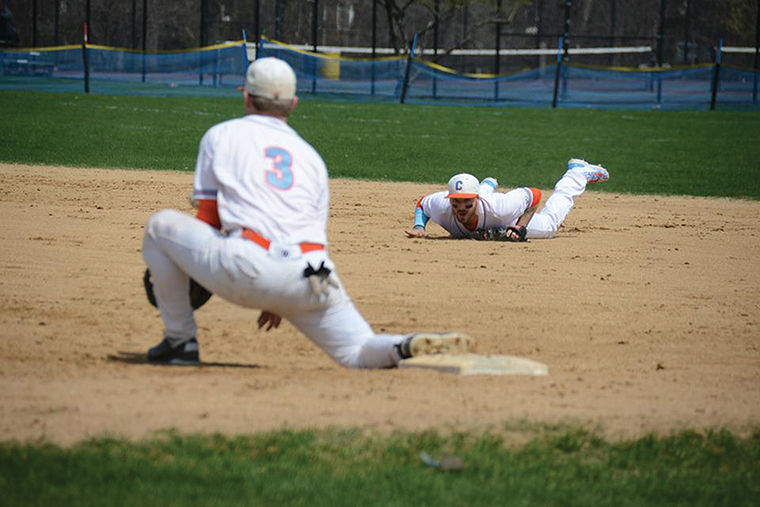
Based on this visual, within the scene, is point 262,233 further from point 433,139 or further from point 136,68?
point 136,68

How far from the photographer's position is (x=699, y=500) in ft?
14.5

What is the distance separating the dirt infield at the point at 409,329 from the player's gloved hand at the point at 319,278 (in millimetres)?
503

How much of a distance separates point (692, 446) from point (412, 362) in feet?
5.29

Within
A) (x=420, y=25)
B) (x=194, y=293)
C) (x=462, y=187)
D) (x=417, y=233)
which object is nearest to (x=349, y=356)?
(x=194, y=293)

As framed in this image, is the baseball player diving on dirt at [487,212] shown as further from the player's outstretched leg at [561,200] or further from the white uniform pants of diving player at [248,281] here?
the white uniform pants of diving player at [248,281]

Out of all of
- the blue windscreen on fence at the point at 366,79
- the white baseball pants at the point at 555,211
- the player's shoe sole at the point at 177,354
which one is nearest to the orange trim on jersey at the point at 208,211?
the player's shoe sole at the point at 177,354

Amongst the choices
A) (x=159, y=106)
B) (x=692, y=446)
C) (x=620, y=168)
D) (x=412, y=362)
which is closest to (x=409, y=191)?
(x=620, y=168)

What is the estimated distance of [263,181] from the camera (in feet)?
18.4

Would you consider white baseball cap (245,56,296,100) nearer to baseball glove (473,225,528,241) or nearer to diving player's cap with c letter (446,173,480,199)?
diving player's cap with c letter (446,173,480,199)

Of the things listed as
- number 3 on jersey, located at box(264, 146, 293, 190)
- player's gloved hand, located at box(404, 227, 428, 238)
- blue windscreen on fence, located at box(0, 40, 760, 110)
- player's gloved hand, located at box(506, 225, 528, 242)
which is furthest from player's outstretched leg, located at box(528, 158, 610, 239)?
blue windscreen on fence, located at box(0, 40, 760, 110)

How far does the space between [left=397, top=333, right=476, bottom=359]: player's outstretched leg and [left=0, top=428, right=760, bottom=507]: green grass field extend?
1.06 meters

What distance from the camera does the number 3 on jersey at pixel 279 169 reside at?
5645 mm

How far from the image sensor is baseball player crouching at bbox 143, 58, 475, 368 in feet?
18.2

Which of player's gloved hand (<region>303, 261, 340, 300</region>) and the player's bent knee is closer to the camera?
player's gloved hand (<region>303, 261, 340, 300</region>)
